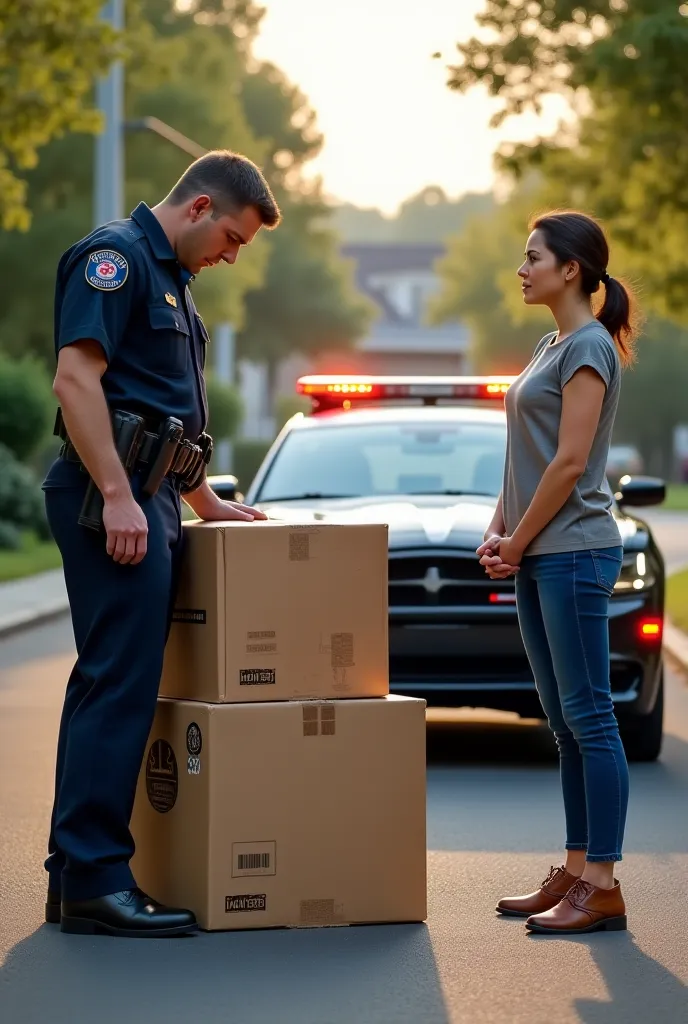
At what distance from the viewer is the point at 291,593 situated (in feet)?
18.6

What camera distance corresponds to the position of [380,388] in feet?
33.2

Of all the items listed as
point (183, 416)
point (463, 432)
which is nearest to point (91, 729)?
point (183, 416)

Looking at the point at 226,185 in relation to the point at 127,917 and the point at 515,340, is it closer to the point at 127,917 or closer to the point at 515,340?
the point at 127,917

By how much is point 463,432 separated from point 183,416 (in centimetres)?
443

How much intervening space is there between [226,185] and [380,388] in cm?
457

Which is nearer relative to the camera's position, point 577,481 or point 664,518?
point 577,481

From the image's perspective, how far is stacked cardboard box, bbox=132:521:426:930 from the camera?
557 cm

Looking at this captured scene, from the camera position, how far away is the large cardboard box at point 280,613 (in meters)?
5.60

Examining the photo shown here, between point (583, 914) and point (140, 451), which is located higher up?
point (140, 451)

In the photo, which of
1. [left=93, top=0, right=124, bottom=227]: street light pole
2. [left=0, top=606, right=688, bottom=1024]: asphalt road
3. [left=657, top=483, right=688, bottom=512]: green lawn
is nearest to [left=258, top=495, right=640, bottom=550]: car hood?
[left=0, top=606, right=688, bottom=1024]: asphalt road

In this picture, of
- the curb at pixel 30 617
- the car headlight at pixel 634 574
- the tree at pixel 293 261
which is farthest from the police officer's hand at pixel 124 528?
the tree at pixel 293 261

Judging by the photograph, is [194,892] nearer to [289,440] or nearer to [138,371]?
[138,371]

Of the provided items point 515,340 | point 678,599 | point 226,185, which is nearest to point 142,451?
point 226,185

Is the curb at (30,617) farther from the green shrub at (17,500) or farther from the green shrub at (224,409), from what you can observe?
the green shrub at (224,409)
